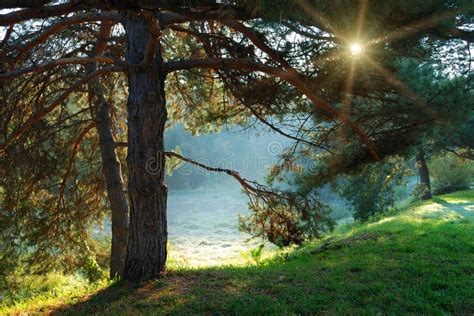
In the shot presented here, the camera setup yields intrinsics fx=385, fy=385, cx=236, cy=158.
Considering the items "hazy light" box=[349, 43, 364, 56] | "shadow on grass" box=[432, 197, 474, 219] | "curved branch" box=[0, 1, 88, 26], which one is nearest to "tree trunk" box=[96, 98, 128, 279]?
"curved branch" box=[0, 1, 88, 26]

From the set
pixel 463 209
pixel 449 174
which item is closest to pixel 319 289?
pixel 463 209

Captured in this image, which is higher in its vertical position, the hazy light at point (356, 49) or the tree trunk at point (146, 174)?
the hazy light at point (356, 49)

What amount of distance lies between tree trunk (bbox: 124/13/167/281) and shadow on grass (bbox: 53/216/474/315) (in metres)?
0.36

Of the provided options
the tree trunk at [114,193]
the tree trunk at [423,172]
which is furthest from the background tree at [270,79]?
the tree trunk at [423,172]

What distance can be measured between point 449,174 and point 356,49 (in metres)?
28.2

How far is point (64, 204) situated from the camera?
840cm

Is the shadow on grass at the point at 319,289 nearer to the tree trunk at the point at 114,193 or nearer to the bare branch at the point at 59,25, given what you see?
the tree trunk at the point at 114,193

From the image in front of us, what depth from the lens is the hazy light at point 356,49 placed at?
174 inches

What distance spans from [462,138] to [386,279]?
Result: 16436mm

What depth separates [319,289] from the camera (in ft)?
16.6

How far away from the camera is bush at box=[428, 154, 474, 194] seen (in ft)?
92.5

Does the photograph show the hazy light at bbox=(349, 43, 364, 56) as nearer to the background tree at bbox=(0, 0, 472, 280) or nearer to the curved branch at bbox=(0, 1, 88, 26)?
the background tree at bbox=(0, 0, 472, 280)

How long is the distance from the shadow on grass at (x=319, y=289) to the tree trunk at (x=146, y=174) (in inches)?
14.4

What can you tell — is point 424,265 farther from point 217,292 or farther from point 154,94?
point 154,94
